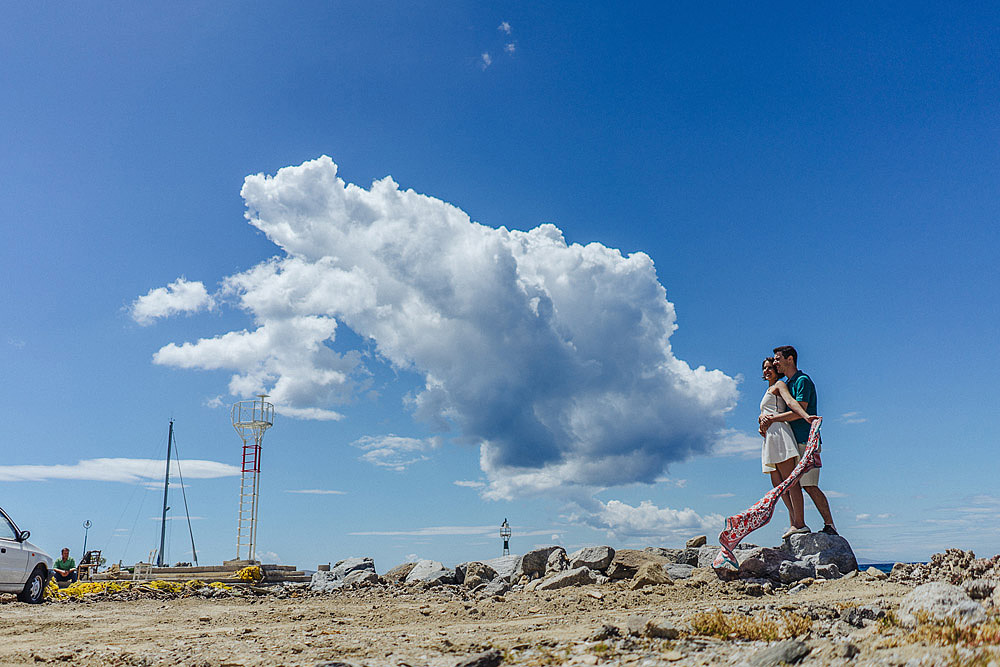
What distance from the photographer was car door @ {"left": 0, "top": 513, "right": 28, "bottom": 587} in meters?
12.6

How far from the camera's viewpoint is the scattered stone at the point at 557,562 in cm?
1238

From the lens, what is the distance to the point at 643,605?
28.5 ft

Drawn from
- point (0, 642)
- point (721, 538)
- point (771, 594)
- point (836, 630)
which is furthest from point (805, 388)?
point (0, 642)

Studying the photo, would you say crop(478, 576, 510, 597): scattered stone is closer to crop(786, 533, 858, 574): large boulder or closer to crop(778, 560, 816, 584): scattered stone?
crop(778, 560, 816, 584): scattered stone

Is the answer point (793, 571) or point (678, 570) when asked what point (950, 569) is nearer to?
point (793, 571)

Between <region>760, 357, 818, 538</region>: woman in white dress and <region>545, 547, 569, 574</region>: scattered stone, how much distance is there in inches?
147

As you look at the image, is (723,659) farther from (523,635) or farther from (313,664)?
(313,664)

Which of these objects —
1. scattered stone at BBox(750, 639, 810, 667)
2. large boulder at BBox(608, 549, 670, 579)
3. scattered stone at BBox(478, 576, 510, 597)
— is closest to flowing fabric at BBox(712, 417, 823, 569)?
large boulder at BBox(608, 549, 670, 579)

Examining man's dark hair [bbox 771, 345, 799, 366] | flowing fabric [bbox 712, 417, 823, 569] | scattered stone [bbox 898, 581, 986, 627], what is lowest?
scattered stone [bbox 898, 581, 986, 627]

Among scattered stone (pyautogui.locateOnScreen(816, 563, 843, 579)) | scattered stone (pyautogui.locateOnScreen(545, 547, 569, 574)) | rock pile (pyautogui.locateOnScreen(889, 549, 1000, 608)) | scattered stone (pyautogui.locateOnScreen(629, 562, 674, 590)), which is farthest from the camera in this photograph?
scattered stone (pyautogui.locateOnScreen(545, 547, 569, 574))

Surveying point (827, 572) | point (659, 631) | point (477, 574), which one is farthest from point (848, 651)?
point (477, 574)

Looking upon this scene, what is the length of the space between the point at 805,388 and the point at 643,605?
548 centimetres

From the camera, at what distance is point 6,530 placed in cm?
1306

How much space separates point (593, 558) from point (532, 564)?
190cm
